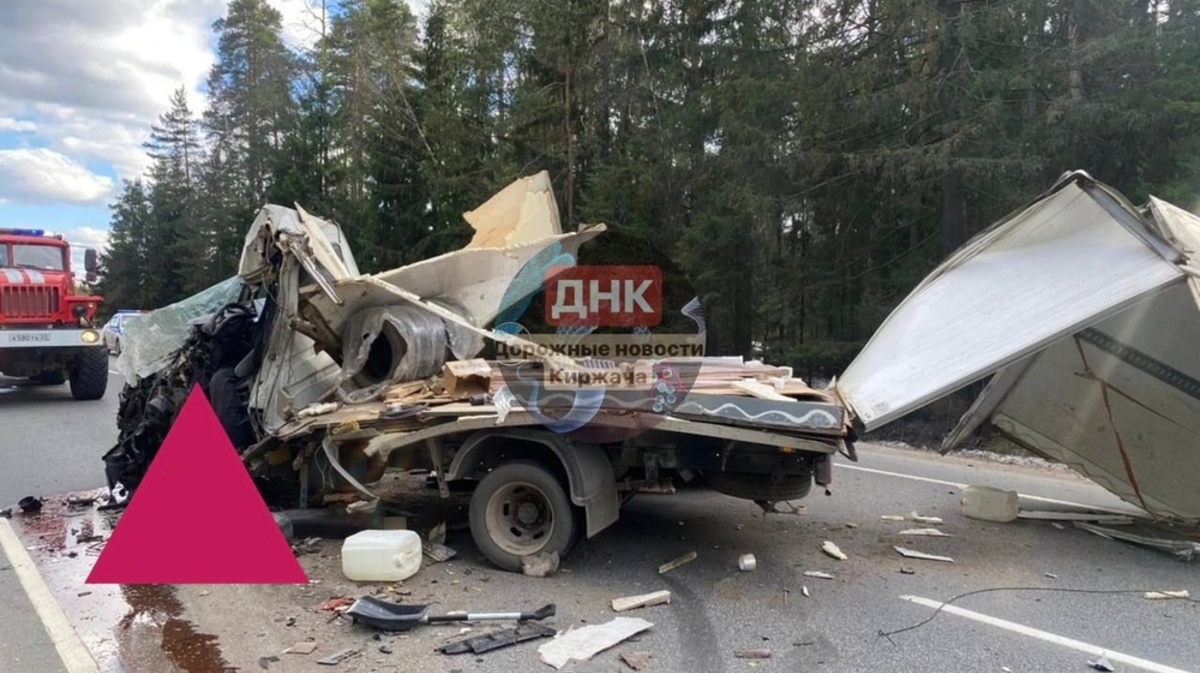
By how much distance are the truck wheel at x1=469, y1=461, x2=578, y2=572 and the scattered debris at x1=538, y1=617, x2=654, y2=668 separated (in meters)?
0.88

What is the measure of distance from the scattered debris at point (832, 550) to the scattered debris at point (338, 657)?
11.1ft

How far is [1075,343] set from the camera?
629 cm

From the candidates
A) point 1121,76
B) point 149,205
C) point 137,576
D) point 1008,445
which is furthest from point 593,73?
point 149,205

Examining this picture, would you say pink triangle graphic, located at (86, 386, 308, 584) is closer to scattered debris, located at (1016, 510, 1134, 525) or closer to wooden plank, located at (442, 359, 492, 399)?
wooden plank, located at (442, 359, 492, 399)

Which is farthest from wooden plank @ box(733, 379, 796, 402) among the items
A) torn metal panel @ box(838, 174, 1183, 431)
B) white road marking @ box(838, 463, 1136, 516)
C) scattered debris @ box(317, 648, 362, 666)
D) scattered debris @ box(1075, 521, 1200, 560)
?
white road marking @ box(838, 463, 1136, 516)

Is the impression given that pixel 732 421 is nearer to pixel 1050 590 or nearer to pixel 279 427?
pixel 1050 590

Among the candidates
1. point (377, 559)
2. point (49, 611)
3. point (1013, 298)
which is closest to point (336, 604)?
point (377, 559)

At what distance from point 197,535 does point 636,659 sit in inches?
128

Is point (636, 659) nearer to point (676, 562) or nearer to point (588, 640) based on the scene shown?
point (588, 640)

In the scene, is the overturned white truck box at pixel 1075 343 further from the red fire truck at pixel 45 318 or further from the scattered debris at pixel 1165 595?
the red fire truck at pixel 45 318

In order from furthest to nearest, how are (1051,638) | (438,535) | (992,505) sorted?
(992,505) < (438,535) < (1051,638)

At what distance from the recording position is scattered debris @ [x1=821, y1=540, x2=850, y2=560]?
5.43m

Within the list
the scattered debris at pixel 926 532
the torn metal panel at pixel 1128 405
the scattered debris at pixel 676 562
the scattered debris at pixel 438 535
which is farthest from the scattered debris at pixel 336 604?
the torn metal panel at pixel 1128 405

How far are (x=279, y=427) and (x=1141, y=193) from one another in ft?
42.0
